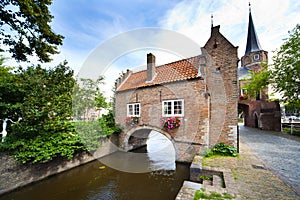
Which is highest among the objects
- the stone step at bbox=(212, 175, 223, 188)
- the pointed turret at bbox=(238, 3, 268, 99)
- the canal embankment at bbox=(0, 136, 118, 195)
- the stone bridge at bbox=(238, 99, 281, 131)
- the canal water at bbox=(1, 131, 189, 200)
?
the pointed turret at bbox=(238, 3, 268, 99)

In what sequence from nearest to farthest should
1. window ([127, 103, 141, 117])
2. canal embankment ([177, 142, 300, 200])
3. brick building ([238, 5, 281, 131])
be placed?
canal embankment ([177, 142, 300, 200])
window ([127, 103, 141, 117])
brick building ([238, 5, 281, 131])

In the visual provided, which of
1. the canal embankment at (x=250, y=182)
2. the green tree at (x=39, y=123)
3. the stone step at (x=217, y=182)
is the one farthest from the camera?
the green tree at (x=39, y=123)

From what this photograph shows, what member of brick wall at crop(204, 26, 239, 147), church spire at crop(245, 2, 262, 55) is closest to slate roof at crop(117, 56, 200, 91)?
brick wall at crop(204, 26, 239, 147)

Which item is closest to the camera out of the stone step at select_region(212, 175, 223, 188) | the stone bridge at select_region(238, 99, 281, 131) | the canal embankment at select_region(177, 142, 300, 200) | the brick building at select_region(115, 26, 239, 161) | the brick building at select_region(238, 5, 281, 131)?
the canal embankment at select_region(177, 142, 300, 200)

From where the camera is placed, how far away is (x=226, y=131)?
7.25m

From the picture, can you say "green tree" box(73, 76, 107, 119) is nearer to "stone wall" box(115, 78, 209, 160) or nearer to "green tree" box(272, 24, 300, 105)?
"stone wall" box(115, 78, 209, 160)

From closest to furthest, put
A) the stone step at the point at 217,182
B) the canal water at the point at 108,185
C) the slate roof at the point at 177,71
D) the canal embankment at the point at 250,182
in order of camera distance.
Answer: the canal embankment at the point at 250,182
the stone step at the point at 217,182
the canal water at the point at 108,185
the slate roof at the point at 177,71

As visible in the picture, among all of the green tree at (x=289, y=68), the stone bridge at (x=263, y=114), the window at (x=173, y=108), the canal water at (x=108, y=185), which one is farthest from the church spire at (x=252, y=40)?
the canal water at (x=108, y=185)

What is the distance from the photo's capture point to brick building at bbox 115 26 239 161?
732 centimetres

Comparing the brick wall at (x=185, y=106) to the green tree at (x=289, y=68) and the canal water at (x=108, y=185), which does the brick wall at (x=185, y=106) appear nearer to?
the canal water at (x=108, y=185)

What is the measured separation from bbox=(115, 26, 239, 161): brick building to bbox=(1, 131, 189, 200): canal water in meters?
1.60

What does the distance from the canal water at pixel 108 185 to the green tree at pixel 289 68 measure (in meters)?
11.8

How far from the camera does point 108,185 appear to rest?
6.32 m

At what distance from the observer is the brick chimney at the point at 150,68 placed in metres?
10.3
